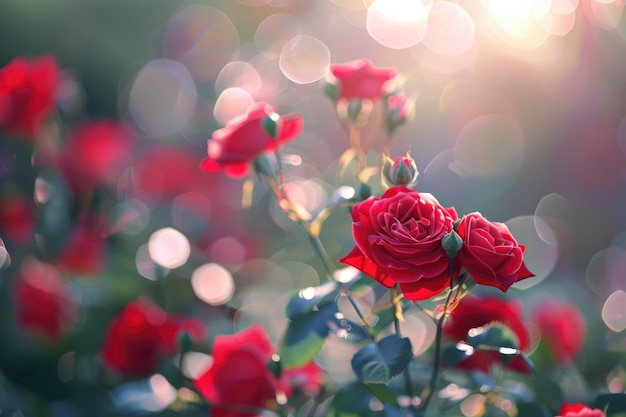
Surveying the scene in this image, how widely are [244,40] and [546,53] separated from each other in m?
1.26

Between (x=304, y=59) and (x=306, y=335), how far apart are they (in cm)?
185

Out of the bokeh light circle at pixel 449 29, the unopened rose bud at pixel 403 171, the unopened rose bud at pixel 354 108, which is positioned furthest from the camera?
the bokeh light circle at pixel 449 29

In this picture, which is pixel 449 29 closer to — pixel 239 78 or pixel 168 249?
pixel 239 78

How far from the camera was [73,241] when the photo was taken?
122 centimetres

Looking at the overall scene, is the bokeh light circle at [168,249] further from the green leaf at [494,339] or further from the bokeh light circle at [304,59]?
the bokeh light circle at [304,59]

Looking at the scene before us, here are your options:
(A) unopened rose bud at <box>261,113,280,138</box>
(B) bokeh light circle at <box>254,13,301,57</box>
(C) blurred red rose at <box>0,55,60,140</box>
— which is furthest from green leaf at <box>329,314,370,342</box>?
(B) bokeh light circle at <box>254,13,301,57</box>

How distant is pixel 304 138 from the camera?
6.70 ft

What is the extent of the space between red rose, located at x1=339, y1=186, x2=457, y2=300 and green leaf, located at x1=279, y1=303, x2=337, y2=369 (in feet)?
0.39

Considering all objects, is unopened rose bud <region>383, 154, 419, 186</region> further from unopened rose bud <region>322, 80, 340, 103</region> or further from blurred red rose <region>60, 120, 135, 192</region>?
blurred red rose <region>60, 120, 135, 192</region>

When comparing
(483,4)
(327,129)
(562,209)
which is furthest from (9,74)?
(483,4)

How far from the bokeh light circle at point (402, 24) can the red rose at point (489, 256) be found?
184 cm

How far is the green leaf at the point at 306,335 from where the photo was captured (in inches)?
27.1

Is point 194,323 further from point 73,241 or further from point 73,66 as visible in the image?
point 73,66

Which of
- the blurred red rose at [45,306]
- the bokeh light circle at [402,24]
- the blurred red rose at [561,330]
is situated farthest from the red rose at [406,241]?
the bokeh light circle at [402,24]
